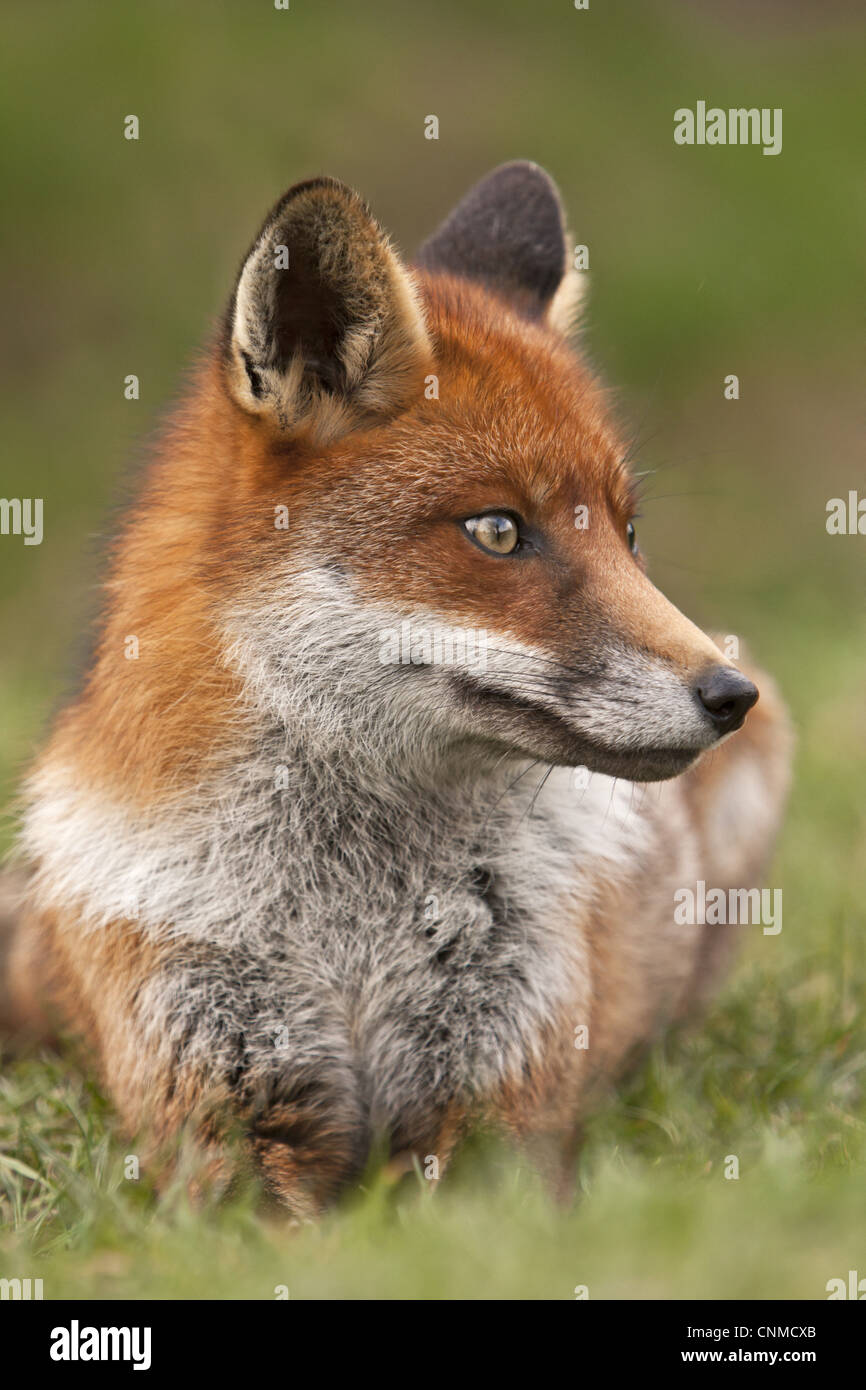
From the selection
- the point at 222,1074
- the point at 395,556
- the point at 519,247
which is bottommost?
the point at 222,1074

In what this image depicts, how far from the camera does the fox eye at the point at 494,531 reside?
500cm

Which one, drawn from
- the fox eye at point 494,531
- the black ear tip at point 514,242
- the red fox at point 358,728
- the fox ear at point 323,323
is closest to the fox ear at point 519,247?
the black ear tip at point 514,242

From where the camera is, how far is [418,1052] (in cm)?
527

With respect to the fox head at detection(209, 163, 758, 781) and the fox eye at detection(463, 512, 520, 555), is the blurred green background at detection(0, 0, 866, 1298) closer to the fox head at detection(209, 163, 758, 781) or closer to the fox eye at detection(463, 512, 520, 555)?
the fox head at detection(209, 163, 758, 781)

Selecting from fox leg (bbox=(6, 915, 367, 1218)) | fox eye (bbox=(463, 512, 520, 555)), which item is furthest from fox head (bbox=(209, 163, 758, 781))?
fox leg (bbox=(6, 915, 367, 1218))

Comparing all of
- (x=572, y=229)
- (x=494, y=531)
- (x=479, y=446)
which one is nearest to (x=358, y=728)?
(x=494, y=531)

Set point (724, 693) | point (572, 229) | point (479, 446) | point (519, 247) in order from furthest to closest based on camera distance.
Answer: point (572, 229)
point (519, 247)
point (479, 446)
point (724, 693)

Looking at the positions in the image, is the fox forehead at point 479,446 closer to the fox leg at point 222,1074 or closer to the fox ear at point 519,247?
the fox ear at point 519,247

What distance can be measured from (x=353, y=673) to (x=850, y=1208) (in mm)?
2230

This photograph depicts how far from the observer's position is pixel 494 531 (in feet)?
16.5

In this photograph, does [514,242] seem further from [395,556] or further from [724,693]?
[724,693]

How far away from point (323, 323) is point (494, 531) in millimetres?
944
